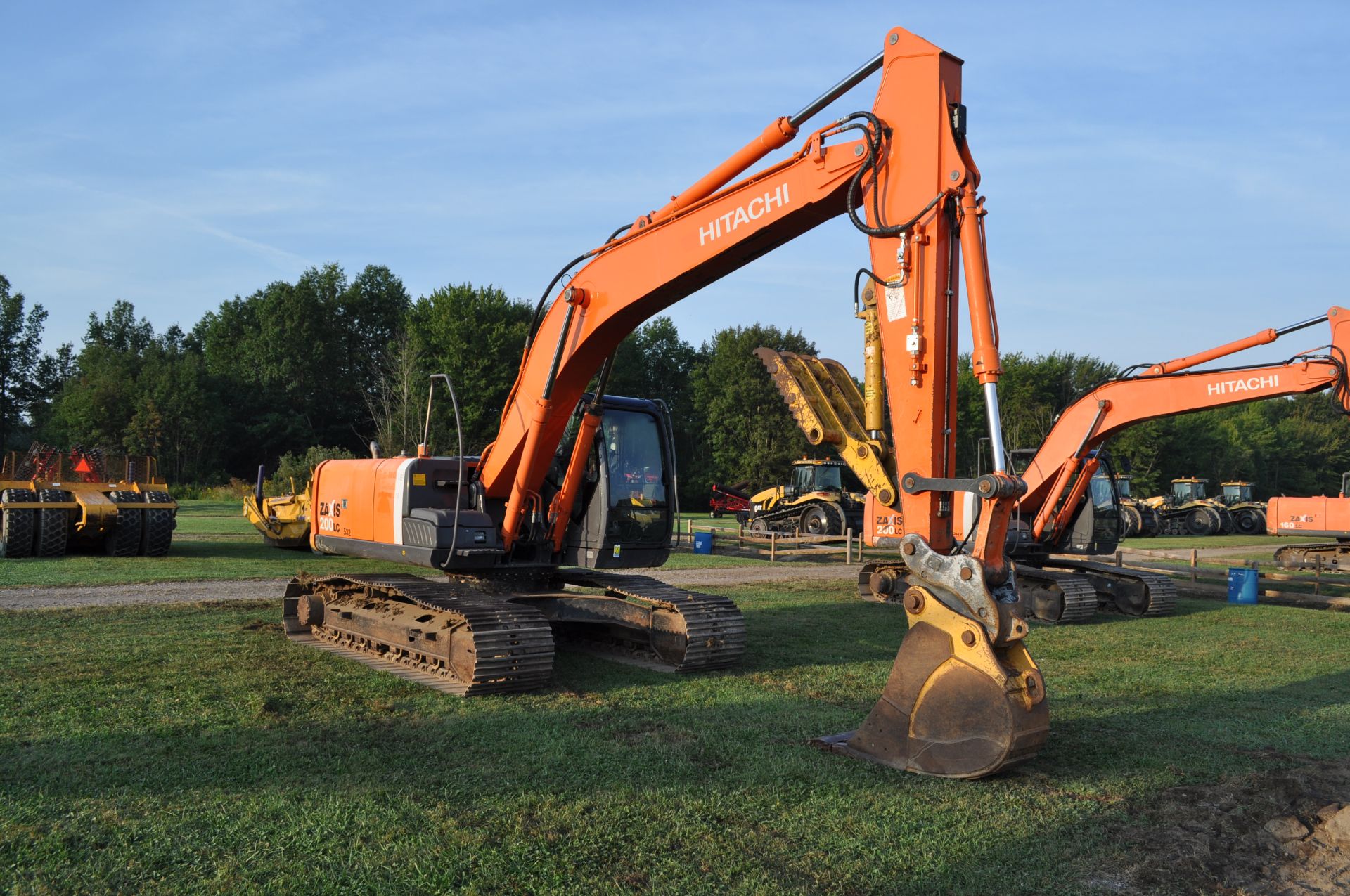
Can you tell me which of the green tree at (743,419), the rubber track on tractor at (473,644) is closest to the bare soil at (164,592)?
the rubber track on tractor at (473,644)

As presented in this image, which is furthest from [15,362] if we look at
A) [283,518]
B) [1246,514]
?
[1246,514]

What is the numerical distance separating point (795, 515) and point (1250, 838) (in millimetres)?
26274

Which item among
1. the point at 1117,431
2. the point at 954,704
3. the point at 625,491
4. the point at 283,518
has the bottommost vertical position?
the point at 954,704

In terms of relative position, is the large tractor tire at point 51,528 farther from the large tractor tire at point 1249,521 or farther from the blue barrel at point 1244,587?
the large tractor tire at point 1249,521

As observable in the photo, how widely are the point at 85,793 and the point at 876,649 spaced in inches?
283

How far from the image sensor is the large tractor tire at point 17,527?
1695 cm

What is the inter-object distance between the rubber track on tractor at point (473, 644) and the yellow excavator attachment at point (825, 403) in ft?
27.4

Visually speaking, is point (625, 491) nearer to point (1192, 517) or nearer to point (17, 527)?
point (17, 527)

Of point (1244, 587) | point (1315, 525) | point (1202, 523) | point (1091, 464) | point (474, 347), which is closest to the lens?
point (1091, 464)

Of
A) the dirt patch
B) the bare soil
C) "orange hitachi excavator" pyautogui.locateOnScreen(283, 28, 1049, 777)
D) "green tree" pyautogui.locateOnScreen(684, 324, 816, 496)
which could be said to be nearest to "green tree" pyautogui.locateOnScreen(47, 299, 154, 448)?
"green tree" pyautogui.locateOnScreen(684, 324, 816, 496)

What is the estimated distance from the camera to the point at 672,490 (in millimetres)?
9484

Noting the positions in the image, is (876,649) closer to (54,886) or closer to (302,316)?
(54,886)

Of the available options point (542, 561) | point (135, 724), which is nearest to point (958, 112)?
point (542, 561)

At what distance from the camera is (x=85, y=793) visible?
4.98 m
